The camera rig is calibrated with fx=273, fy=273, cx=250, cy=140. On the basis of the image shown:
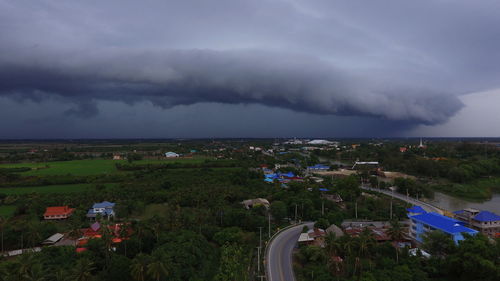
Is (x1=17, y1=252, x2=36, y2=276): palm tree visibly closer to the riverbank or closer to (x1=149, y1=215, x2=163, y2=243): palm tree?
(x1=149, y1=215, x2=163, y2=243): palm tree

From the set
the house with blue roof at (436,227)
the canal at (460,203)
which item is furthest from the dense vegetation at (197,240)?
the house with blue roof at (436,227)

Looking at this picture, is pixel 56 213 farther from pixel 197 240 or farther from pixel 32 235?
pixel 197 240

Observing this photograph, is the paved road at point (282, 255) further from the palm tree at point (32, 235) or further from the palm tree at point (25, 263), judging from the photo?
the palm tree at point (32, 235)

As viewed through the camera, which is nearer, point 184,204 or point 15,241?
point 15,241

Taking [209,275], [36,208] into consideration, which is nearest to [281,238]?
[209,275]

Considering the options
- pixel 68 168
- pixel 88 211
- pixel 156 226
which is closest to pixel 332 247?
pixel 156 226

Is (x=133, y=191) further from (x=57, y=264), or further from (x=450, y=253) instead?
(x=450, y=253)
